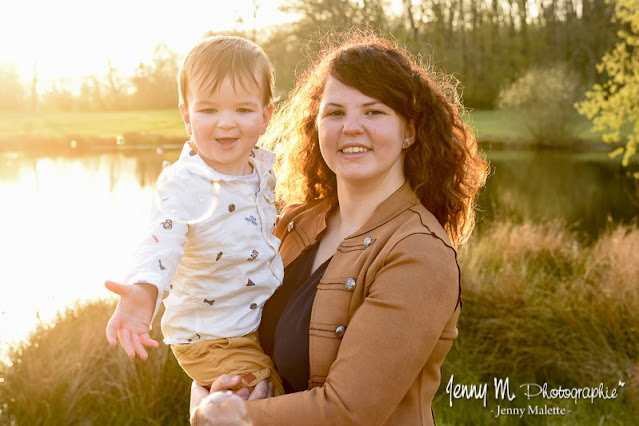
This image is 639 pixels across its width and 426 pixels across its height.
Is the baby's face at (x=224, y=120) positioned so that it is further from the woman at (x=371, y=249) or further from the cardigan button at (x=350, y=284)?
the cardigan button at (x=350, y=284)

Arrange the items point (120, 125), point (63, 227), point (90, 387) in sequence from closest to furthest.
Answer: point (90, 387) < point (63, 227) < point (120, 125)

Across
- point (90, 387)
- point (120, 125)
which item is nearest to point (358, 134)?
point (90, 387)

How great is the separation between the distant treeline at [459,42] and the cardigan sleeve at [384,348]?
1864 centimetres

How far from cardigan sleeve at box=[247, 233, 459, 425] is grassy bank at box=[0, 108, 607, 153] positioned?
869 inches

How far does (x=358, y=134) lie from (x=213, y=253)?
0.62 meters

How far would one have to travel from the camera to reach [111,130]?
28016 millimetres

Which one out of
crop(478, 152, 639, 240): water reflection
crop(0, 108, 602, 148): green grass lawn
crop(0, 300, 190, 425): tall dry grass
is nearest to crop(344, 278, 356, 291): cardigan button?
crop(0, 300, 190, 425): tall dry grass

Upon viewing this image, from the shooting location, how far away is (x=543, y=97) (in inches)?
1088

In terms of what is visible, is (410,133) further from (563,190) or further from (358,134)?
(563,190)

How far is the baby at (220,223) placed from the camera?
1938 millimetres

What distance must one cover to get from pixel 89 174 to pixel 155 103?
5.86 m

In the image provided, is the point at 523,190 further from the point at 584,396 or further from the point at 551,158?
the point at 584,396

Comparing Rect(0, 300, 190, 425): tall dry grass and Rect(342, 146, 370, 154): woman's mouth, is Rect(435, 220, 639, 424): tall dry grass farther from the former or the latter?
Rect(342, 146, 370, 154): woman's mouth

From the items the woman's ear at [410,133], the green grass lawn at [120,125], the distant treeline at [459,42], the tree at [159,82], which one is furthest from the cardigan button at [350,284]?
the green grass lawn at [120,125]
